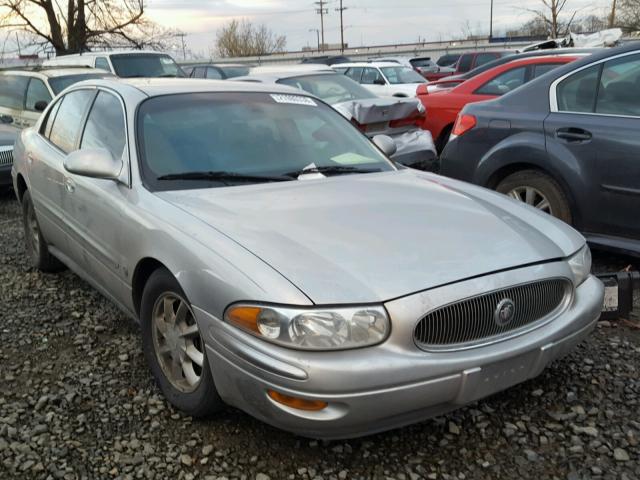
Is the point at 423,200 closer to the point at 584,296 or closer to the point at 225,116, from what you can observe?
the point at 584,296

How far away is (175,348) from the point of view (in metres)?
2.92

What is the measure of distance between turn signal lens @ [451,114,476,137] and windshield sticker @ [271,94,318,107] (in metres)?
1.66

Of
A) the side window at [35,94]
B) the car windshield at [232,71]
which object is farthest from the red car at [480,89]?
the car windshield at [232,71]

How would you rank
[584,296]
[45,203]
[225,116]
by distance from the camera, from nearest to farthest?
[584,296] < [225,116] < [45,203]

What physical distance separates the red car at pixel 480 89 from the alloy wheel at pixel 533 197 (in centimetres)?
350

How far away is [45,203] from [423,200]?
269 centimetres

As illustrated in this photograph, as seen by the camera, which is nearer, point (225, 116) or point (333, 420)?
point (333, 420)

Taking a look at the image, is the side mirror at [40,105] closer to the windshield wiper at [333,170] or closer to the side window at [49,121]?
the side window at [49,121]

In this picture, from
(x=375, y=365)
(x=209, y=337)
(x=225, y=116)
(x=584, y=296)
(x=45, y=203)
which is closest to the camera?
(x=375, y=365)

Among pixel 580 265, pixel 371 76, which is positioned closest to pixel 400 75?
pixel 371 76

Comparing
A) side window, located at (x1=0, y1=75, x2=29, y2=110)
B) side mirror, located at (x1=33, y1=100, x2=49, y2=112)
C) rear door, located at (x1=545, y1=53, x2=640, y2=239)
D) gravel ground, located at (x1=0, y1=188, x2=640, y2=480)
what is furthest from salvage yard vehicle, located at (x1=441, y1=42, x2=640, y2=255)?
side window, located at (x1=0, y1=75, x2=29, y2=110)

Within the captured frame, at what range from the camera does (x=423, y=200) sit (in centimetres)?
316

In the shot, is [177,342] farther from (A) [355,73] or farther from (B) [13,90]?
(A) [355,73]

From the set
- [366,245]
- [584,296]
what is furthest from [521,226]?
[366,245]
